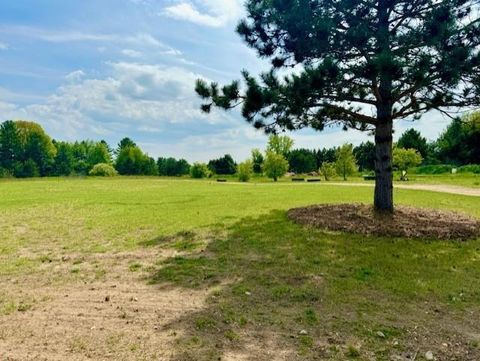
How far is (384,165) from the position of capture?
847cm

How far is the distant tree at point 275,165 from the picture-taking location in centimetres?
4081

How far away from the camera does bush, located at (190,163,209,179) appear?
2029 inches

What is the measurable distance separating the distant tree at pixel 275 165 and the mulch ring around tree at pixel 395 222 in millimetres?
31058

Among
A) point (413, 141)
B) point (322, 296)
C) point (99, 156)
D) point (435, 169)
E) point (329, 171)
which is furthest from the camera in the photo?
point (99, 156)

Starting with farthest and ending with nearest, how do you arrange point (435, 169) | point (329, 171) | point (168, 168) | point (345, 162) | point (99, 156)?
1. point (99, 156)
2. point (168, 168)
3. point (435, 169)
4. point (329, 171)
5. point (345, 162)

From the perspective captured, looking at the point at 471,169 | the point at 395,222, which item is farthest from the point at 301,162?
the point at 395,222

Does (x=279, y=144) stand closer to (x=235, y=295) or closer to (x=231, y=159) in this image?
(x=231, y=159)

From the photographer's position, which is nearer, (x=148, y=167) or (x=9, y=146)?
(x=9, y=146)

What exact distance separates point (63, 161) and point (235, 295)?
5918 centimetres

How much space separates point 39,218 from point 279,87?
710 cm

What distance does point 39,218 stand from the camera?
10055 mm

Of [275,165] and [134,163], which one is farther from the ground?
[134,163]

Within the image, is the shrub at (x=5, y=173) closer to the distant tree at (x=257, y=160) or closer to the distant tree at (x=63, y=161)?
the distant tree at (x=63, y=161)

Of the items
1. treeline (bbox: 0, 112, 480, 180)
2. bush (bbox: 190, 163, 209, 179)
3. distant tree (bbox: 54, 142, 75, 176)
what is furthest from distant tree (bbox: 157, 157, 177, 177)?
distant tree (bbox: 54, 142, 75, 176)
